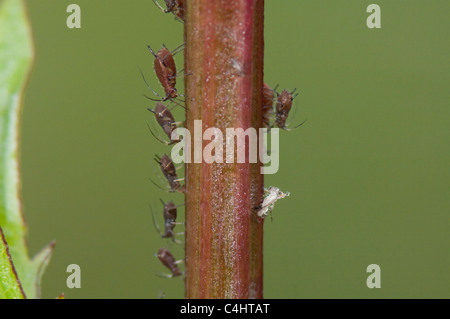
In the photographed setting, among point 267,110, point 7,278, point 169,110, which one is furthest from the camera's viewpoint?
point 169,110

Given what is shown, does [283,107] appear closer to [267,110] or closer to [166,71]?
[166,71]

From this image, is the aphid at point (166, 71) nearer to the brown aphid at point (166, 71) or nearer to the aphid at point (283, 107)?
the brown aphid at point (166, 71)

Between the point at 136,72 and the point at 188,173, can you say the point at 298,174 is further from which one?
the point at 188,173

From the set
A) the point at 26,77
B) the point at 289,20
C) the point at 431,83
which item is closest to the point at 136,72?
the point at 289,20

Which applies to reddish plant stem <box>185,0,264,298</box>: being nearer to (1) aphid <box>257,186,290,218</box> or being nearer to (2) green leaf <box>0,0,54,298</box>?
(1) aphid <box>257,186,290,218</box>

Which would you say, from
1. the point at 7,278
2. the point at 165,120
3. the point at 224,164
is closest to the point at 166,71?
the point at 165,120

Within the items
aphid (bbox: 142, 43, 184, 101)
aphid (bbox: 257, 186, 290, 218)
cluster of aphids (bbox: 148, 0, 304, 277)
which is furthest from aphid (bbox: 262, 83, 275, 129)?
aphid (bbox: 142, 43, 184, 101)
